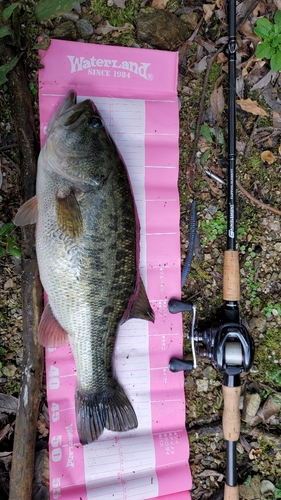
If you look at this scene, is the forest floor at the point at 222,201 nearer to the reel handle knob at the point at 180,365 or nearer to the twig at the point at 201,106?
the twig at the point at 201,106

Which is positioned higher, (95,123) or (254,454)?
(95,123)

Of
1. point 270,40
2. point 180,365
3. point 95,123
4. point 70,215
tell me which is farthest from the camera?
point 270,40

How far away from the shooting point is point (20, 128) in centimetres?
285

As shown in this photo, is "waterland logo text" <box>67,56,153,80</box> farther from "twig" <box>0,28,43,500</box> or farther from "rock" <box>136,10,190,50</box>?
"twig" <box>0,28,43,500</box>

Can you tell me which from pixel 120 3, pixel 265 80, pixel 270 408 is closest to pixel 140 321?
pixel 270 408

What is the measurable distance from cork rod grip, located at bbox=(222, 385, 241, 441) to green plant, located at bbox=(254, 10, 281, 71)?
106 inches

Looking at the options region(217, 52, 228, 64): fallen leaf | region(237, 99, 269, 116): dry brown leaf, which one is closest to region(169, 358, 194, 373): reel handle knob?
region(237, 99, 269, 116): dry brown leaf

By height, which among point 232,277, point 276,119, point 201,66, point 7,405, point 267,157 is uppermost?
point 201,66

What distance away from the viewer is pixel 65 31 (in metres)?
3.04

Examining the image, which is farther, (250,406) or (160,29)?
(250,406)

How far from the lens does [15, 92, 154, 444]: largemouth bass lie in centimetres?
244

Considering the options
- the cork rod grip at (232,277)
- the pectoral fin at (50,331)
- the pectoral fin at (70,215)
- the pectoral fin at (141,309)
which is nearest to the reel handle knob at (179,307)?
the cork rod grip at (232,277)

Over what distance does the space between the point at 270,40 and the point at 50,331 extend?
9.66 ft

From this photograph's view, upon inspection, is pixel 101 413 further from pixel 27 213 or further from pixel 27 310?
pixel 27 213
